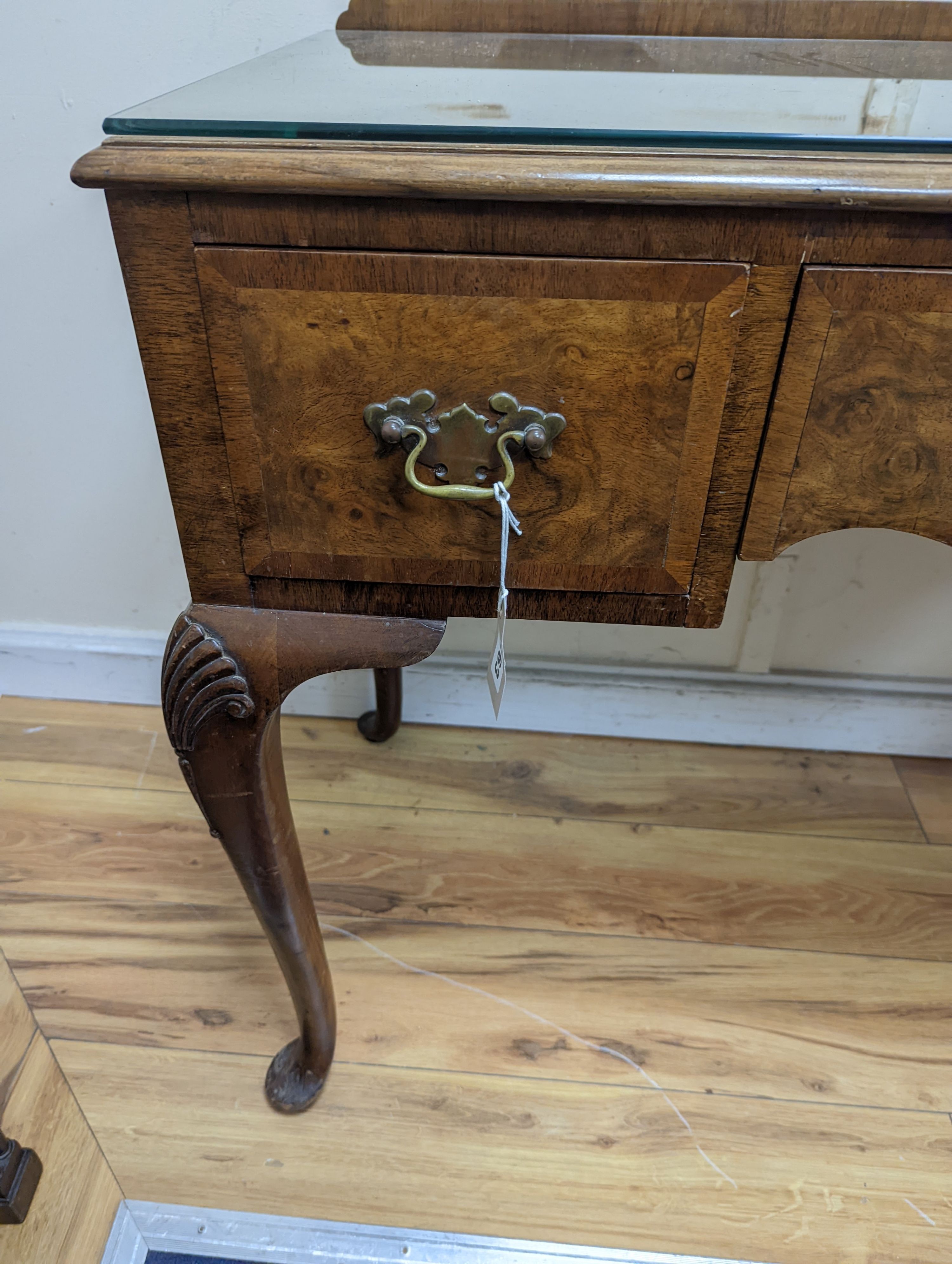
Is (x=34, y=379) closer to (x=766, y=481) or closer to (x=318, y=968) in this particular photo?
(x=318, y=968)

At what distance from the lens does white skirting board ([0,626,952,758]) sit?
1.05 m

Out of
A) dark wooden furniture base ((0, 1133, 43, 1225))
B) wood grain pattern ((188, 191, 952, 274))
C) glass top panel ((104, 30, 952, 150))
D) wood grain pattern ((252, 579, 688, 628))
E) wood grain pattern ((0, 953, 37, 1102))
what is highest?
glass top panel ((104, 30, 952, 150))

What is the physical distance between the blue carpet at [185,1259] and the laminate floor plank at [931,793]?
0.81 metres

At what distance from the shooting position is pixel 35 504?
1.00m

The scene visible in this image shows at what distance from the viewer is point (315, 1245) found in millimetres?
646

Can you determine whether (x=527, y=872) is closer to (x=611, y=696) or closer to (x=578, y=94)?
(x=611, y=696)

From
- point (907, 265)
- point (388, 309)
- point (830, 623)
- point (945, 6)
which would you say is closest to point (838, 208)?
point (907, 265)

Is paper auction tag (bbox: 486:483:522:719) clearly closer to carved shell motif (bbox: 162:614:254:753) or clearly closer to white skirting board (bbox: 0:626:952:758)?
carved shell motif (bbox: 162:614:254:753)

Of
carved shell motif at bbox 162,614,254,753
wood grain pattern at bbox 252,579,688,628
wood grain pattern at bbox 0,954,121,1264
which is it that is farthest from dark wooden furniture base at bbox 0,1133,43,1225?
wood grain pattern at bbox 252,579,688,628

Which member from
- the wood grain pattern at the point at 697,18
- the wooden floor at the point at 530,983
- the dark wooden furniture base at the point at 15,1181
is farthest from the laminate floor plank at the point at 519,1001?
the wood grain pattern at the point at 697,18

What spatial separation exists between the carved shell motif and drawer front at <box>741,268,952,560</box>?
0.29 meters

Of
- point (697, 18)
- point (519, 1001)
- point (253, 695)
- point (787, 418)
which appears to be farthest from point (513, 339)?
point (519, 1001)

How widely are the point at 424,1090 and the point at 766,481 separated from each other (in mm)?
586

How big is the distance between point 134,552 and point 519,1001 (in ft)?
2.19
